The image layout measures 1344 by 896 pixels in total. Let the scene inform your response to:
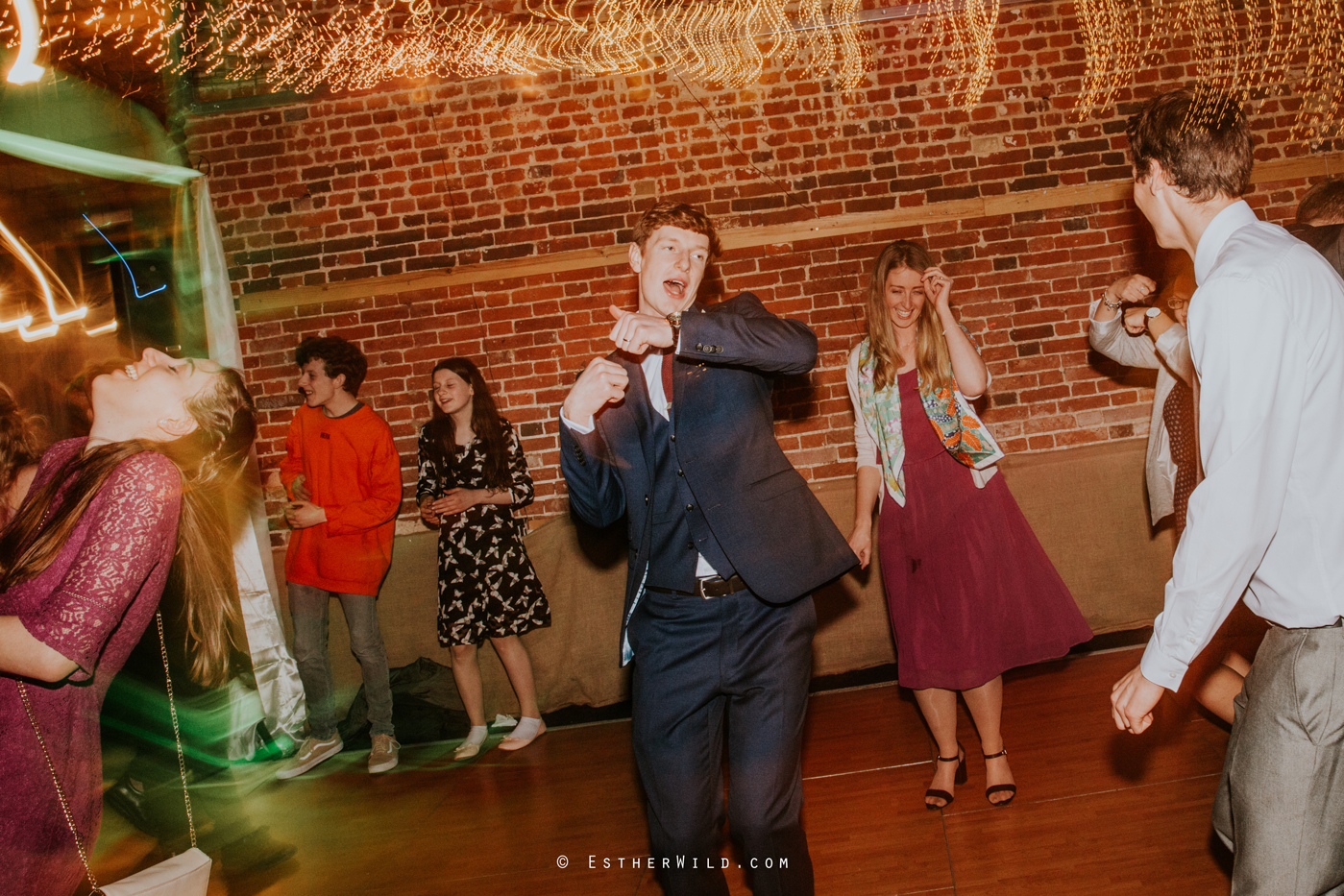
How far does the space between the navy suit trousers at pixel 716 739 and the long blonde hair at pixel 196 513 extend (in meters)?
1.05

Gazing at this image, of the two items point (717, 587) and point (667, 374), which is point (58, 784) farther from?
point (667, 374)

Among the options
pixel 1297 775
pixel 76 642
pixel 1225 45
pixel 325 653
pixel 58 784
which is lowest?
pixel 325 653

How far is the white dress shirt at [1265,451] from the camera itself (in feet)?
4.14

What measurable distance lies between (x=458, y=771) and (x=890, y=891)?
216cm

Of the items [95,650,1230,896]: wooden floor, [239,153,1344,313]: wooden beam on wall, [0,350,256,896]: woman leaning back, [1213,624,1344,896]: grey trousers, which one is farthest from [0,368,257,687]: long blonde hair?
[239,153,1344,313]: wooden beam on wall

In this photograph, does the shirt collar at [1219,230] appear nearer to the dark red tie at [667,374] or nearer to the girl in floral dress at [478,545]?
the dark red tie at [667,374]

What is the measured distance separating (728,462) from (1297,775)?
1.15m

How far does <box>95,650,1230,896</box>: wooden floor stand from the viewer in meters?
2.44

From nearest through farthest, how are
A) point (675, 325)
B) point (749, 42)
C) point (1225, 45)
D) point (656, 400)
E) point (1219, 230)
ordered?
point (1219, 230)
point (675, 325)
point (656, 400)
point (749, 42)
point (1225, 45)

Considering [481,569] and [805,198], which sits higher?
[805,198]

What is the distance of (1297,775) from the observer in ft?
4.25

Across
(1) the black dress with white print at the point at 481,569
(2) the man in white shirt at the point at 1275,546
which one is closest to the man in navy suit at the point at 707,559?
(2) the man in white shirt at the point at 1275,546

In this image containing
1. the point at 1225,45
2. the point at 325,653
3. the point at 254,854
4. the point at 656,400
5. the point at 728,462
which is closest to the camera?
the point at 728,462

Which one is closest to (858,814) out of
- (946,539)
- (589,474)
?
(946,539)
